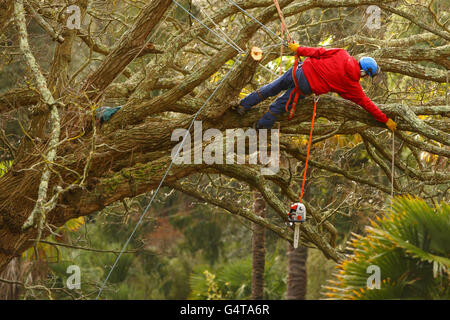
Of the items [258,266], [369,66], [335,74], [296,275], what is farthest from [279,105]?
[296,275]

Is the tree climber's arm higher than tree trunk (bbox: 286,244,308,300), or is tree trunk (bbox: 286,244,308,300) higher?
the tree climber's arm

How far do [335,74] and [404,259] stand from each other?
1834 mm

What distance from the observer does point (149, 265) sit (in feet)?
57.7

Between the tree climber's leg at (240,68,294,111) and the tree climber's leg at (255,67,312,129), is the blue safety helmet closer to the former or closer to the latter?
the tree climber's leg at (255,67,312,129)

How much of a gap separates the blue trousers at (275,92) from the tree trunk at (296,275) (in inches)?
302

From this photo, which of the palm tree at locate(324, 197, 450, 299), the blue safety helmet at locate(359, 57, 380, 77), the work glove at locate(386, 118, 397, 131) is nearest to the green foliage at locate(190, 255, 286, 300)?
the work glove at locate(386, 118, 397, 131)

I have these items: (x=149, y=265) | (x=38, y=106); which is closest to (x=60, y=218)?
(x=38, y=106)

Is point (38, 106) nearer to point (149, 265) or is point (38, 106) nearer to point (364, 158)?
point (364, 158)

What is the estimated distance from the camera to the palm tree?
13.2 ft

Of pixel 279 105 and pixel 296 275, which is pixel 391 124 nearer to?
pixel 279 105

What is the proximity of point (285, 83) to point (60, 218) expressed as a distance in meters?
2.53

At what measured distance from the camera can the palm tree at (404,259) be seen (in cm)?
402

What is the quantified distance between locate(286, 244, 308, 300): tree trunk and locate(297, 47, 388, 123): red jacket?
8.06m

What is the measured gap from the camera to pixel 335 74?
206 inches
